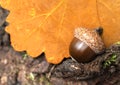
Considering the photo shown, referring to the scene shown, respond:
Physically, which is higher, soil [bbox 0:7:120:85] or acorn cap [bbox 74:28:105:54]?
acorn cap [bbox 74:28:105:54]

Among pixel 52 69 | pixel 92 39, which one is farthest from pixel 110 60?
pixel 52 69

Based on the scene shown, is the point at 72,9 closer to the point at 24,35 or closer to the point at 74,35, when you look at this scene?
the point at 74,35

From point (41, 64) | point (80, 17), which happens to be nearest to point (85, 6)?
point (80, 17)

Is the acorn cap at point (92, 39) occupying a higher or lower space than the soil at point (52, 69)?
higher
